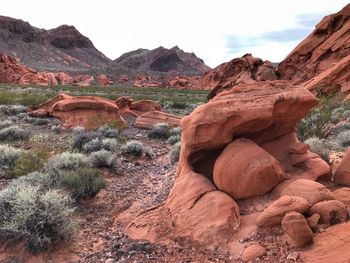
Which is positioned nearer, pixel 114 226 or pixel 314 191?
pixel 314 191

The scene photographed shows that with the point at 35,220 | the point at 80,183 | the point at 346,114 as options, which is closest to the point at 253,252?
the point at 35,220

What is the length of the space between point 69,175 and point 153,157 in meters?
4.50

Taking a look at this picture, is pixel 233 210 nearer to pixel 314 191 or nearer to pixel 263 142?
pixel 314 191

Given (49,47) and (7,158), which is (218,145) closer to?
(7,158)

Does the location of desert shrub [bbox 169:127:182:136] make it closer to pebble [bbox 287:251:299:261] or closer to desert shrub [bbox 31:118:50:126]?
desert shrub [bbox 31:118:50:126]

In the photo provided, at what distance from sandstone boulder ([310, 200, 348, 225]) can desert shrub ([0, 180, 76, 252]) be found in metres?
3.65

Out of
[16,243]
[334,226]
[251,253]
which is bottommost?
[16,243]

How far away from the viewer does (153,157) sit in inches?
513

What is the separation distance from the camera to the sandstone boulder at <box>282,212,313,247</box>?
482 centimetres

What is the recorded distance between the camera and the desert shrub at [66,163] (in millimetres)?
9844

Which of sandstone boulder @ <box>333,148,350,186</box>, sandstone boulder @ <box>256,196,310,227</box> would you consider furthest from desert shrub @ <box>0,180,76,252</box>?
sandstone boulder @ <box>333,148,350,186</box>

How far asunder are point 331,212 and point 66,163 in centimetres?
657

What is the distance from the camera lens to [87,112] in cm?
1944

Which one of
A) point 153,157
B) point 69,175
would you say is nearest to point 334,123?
point 153,157
